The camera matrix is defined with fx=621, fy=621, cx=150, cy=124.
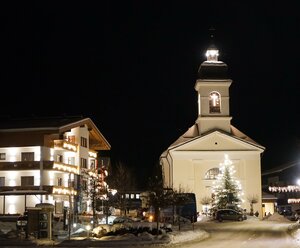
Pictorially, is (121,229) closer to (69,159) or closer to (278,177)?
(69,159)

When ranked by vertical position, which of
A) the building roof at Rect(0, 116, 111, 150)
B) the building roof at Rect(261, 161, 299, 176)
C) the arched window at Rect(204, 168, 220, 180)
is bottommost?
the arched window at Rect(204, 168, 220, 180)

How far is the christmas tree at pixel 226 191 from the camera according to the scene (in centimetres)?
7081

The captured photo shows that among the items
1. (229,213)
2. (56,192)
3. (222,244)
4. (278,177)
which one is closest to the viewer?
(222,244)

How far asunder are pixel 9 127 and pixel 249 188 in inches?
1370

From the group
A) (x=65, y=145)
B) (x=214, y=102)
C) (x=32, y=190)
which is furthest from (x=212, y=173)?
(x=32, y=190)

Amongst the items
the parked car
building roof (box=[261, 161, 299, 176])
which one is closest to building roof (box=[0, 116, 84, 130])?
the parked car

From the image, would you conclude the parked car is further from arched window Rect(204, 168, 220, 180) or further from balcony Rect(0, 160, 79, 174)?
arched window Rect(204, 168, 220, 180)

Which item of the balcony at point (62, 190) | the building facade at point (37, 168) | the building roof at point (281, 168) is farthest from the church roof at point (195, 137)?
the building roof at point (281, 168)

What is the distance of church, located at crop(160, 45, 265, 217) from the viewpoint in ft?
260

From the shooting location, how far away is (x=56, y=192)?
57.0 m

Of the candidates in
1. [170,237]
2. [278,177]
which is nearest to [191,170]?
[278,177]

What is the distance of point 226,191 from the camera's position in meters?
71.2

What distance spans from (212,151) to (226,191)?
9.14 m

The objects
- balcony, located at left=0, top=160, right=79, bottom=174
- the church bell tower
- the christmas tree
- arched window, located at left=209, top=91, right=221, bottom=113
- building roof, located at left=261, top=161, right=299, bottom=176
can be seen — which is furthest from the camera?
building roof, located at left=261, top=161, right=299, bottom=176
